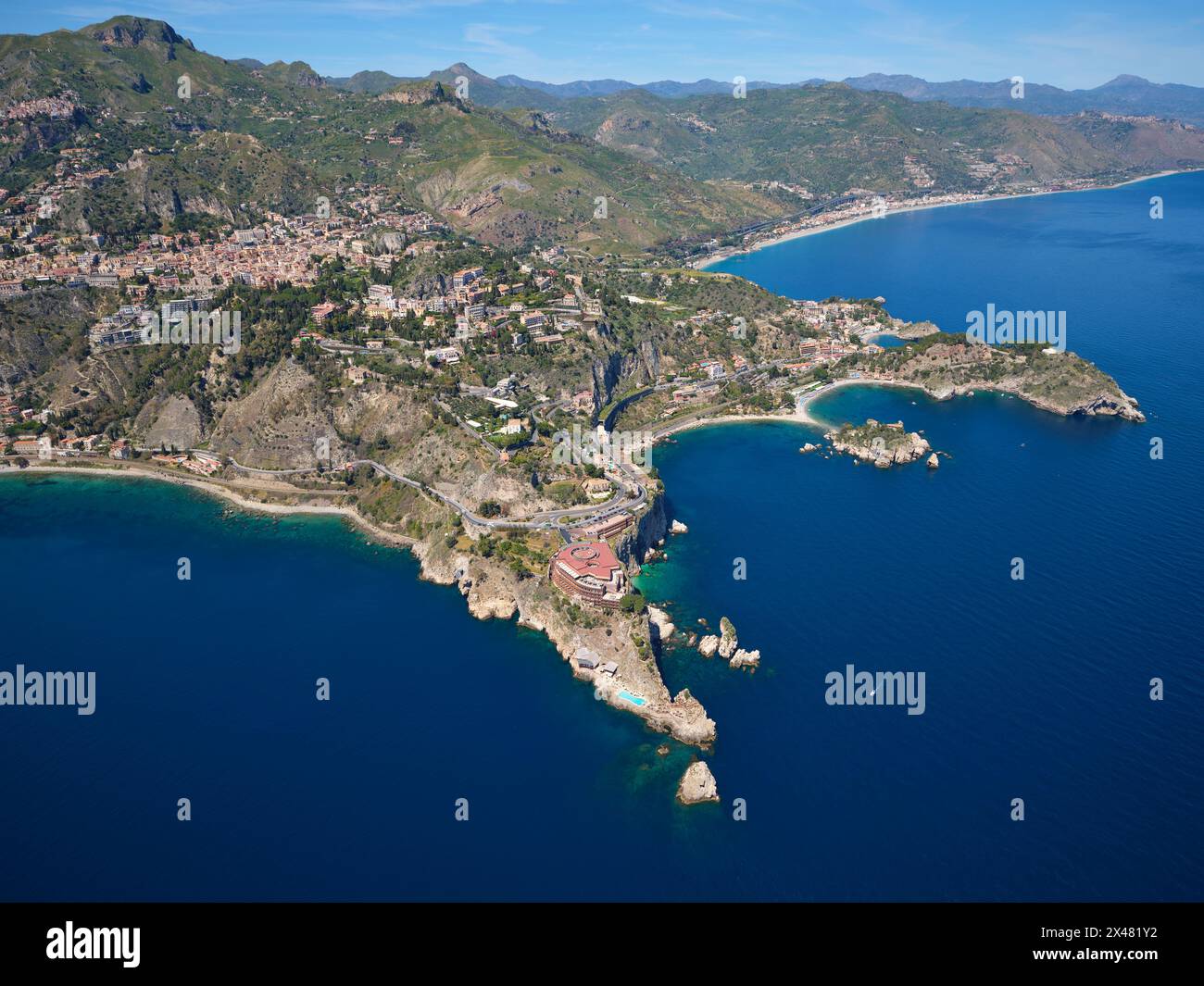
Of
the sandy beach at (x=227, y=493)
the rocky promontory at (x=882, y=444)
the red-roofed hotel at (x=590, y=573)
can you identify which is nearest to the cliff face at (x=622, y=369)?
the rocky promontory at (x=882, y=444)

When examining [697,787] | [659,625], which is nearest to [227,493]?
[659,625]

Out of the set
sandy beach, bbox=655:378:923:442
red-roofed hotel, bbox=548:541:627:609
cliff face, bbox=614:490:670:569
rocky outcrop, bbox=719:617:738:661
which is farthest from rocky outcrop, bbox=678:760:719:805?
sandy beach, bbox=655:378:923:442

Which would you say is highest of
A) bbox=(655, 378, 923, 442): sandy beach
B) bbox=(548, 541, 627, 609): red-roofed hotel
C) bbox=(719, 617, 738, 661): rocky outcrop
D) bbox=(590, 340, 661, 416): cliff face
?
bbox=(590, 340, 661, 416): cliff face

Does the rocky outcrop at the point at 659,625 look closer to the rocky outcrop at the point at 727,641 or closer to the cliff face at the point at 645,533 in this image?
the rocky outcrop at the point at 727,641

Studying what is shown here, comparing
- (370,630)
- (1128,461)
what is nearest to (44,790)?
(370,630)

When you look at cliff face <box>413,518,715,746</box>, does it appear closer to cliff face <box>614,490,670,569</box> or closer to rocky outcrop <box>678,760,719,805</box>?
cliff face <box>614,490,670,569</box>

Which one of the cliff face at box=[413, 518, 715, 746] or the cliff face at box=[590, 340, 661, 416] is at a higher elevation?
the cliff face at box=[590, 340, 661, 416]

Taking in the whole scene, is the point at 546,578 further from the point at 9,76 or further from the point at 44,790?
the point at 9,76
